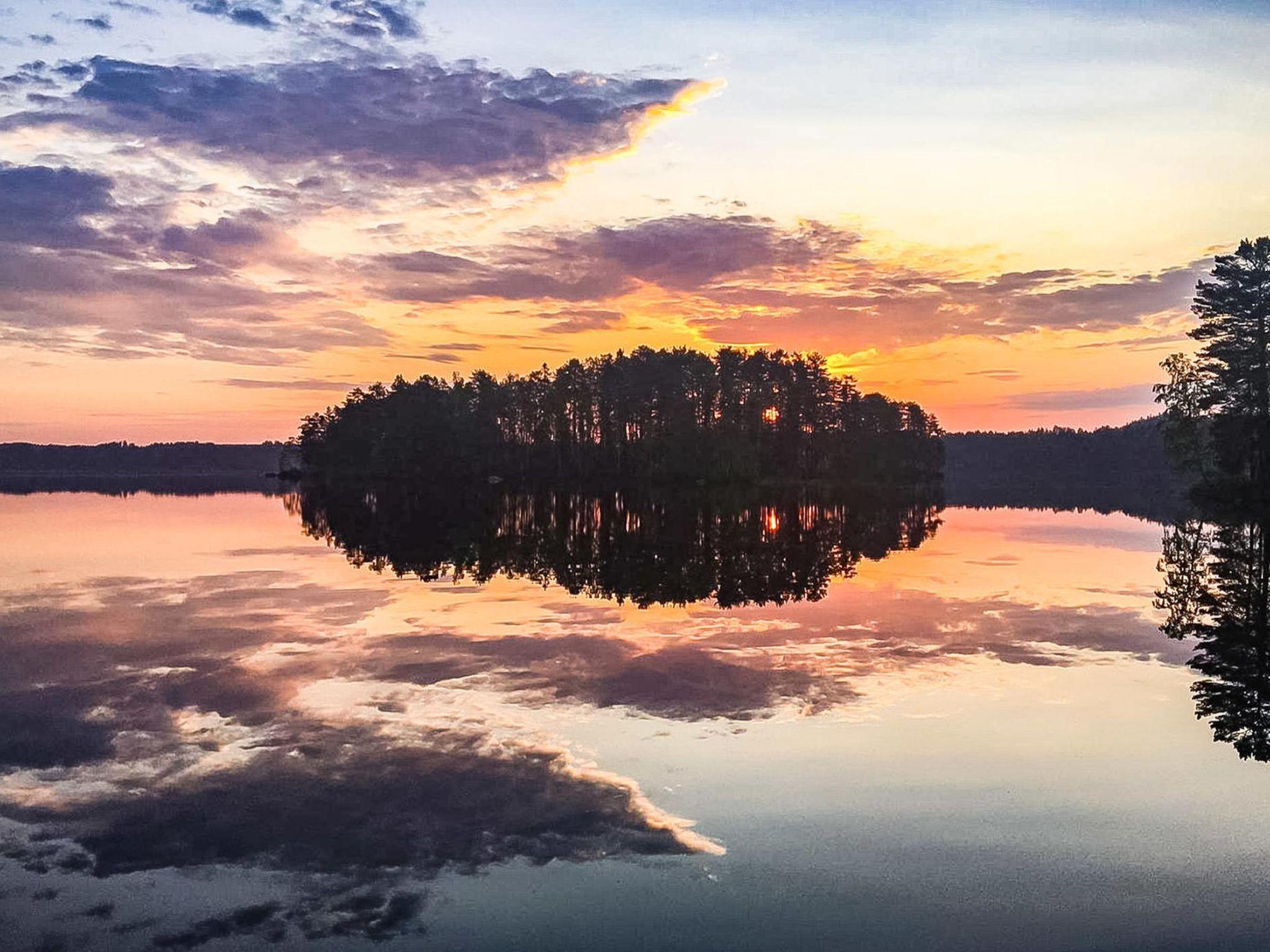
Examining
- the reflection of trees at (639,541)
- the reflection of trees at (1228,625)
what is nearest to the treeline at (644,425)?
the reflection of trees at (639,541)

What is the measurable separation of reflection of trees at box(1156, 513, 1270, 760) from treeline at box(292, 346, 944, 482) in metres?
87.2

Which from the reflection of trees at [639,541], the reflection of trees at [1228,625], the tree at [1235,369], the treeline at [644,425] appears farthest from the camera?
the treeline at [644,425]

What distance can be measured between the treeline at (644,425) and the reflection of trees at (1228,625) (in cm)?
8720

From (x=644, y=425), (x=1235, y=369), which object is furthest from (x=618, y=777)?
(x=644, y=425)

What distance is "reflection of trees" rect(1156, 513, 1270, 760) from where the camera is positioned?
532 inches

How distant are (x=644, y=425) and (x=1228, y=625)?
12839 cm

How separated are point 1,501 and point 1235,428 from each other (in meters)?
109

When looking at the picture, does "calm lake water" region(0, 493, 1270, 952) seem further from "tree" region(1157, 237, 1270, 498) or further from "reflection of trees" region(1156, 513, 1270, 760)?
"tree" region(1157, 237, 1270, 498)

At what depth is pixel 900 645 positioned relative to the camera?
1895 centimetres

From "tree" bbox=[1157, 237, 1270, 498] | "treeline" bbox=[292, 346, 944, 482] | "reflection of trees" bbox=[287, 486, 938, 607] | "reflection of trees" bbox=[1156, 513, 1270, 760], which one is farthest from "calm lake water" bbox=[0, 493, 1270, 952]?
"treeline" bbox=[292, 346, 944, 482]

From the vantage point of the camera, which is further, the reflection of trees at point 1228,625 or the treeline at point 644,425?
the treeline at point 644,425

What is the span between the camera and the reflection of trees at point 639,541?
2877cm

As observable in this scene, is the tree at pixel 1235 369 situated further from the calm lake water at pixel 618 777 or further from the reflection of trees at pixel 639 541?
the calm lake water at pixel 618 777

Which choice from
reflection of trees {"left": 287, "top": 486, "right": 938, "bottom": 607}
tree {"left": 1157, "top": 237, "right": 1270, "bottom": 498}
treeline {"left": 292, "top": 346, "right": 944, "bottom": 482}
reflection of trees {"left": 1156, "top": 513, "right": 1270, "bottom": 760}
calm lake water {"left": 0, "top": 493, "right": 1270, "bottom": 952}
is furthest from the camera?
treeline {"left": 292, "top": 346, "right": 944, "bottom": 482}
